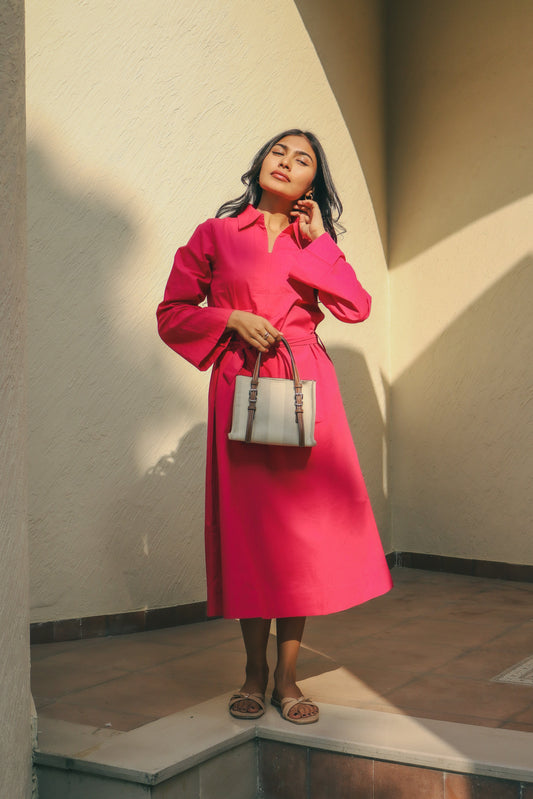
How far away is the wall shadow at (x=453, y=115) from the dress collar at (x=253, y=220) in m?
2.41

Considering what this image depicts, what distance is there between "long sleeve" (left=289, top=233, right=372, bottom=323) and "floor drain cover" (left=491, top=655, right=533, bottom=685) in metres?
1.26

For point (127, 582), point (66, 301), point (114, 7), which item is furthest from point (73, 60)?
point (127, 582)

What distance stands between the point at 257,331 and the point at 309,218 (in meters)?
0.46

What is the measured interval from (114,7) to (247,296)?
170cm

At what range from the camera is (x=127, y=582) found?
144 inches

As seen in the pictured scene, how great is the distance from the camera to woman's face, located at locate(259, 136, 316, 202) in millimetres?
2627

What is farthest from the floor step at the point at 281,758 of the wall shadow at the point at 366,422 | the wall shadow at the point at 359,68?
the wall shadow at the point at 359,68

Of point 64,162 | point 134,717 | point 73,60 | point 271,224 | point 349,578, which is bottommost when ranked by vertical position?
point 134,717

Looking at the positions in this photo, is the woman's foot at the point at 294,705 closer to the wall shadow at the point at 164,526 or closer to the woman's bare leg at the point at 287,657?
the woman's bare leg at the point at 287,657

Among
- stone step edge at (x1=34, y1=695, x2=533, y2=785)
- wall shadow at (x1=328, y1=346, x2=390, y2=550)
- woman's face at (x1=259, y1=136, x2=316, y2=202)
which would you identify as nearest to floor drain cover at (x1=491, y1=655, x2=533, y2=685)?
stone step edge at (x1=34, y1=695, x2=533, y2=785)

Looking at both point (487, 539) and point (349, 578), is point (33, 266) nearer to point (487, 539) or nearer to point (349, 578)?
point (349, 578)

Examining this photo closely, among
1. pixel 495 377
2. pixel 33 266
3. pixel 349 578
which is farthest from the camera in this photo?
pixel 495 377

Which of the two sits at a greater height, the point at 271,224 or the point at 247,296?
the point at 271,224

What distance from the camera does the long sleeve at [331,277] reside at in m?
2.56
